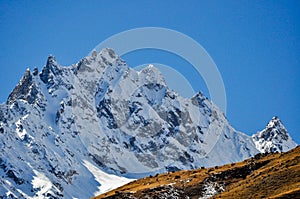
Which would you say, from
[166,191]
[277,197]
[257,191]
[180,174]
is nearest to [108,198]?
[166,191]

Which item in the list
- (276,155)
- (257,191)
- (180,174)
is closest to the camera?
(257,191)

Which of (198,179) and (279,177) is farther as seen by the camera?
(198,179)

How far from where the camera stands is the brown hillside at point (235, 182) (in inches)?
3066

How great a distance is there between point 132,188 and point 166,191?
11.4 meters

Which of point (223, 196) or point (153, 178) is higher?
point (153, 178)

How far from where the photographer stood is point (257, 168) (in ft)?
313

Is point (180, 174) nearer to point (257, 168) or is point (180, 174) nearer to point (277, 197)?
point (257, 168)

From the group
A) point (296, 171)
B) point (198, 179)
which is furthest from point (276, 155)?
point (296, 171)

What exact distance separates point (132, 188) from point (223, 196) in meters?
25.6

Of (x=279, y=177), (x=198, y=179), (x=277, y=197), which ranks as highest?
(x=198, y=179)

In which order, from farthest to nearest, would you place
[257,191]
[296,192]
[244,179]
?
1. [244,179]
2. [257,191]
3. [296,192]

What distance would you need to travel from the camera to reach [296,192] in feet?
228

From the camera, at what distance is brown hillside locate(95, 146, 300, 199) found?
255 feet

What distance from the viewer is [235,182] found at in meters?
92.4
